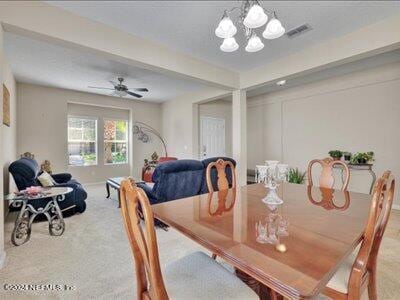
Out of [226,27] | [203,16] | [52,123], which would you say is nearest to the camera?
[226,27]

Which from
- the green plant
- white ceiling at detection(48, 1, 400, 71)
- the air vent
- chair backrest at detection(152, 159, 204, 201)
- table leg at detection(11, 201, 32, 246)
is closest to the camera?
white ceiling at detection(48, 1, 400, 71)

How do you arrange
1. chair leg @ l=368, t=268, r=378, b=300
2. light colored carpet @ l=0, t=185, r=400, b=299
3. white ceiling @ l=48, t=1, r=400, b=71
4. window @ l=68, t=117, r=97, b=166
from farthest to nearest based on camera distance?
window @ l=68, t=117, r=97, b=166, white ceiling @ l=48, t=1, r=400, b=71, light colored carpet @ l=0, t=185, r=400, b=299, chair leg @ l=368, t=268, r=378, b=300

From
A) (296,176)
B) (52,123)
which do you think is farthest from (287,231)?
(52,123)

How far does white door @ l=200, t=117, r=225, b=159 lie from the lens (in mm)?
6727

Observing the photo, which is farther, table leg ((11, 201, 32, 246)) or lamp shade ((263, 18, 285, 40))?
table leg ((11, 201, 32, 246))

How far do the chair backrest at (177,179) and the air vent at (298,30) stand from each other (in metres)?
2.16

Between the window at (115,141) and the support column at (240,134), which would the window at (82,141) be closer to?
the window at (115,141)

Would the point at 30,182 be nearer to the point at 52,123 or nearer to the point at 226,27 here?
the point at 52,123

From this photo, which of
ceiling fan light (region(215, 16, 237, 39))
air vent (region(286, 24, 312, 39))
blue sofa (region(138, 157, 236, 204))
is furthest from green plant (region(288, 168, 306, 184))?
ceiling fan light (region(215, 16, 237, 39))

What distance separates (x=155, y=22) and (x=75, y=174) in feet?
16.6

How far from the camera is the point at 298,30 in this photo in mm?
2826

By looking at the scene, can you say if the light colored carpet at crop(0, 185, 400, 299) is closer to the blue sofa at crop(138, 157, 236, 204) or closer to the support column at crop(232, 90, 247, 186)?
the blue sofa at crop(138, 157, 236, 204)

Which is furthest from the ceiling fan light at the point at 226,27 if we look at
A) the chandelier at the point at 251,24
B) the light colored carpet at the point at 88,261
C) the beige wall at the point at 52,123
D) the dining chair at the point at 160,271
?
the beige wall at the point at 52,123

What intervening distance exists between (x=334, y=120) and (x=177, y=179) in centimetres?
371
